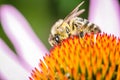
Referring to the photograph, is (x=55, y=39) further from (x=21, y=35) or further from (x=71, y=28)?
(x=21, y=35)

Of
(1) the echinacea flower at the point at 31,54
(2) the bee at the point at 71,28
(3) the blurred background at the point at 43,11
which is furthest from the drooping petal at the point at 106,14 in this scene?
(2) the bee at the point at 71,28

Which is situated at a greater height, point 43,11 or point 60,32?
point 43,11

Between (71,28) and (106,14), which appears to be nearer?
(71,28)

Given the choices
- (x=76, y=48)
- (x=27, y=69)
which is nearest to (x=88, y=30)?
(x=76, y=48)

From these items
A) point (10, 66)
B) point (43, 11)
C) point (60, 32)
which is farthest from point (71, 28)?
point (43, 11)

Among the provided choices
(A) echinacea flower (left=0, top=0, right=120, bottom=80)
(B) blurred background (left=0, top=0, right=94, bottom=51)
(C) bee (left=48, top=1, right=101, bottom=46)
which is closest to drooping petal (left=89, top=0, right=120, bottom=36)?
(A) echinacea flower (left=0, top=0, right=120, bottom=80)

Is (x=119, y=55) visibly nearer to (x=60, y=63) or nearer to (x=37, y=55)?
(x=60, y=63)
